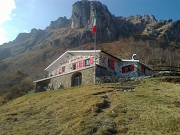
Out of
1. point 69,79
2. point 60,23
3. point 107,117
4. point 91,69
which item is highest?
point 60,23

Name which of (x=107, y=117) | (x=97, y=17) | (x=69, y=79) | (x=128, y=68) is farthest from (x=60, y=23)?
(x=107, y=117)

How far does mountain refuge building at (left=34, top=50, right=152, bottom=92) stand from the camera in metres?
30.9

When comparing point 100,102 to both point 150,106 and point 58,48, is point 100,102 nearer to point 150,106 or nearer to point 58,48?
point 150,106

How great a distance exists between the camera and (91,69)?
31109 mm

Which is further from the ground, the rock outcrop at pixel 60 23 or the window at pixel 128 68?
the rock outcrop at pixel 60 23

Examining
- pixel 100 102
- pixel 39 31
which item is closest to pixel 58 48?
pixel 39 31

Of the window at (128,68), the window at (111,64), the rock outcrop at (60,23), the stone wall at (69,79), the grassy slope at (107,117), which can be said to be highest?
the rock outcrop at (60,23)

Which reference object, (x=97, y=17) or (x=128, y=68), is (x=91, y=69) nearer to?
(x=128, y=68)

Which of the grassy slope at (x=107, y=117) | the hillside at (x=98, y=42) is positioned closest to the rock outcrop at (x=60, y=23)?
the hillside at (x=98, y=42)

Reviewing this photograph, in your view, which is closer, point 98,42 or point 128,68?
point 128,68

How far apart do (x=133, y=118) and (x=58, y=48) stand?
101874 mm

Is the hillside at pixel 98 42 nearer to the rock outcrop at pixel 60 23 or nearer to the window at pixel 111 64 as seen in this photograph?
the rock outcrop at pixel 60 23

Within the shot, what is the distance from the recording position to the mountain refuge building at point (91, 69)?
30.9m

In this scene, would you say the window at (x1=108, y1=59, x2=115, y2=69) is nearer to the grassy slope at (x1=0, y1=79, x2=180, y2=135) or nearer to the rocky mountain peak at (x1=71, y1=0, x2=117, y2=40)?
the grassy slope at (x1=0, y1=79, x2=180, y2=135)
